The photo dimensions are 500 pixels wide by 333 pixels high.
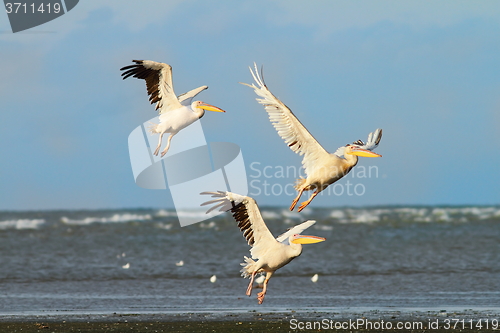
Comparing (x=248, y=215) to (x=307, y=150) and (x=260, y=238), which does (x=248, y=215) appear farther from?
(x=307, y=150)

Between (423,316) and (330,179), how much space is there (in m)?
3.93

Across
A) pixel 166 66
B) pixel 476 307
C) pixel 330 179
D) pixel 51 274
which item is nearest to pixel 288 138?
pixel 330 179

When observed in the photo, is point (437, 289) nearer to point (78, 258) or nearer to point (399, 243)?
point (399, 243)

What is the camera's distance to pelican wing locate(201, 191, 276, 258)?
9141 millimetres

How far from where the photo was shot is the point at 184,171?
40.3 feet

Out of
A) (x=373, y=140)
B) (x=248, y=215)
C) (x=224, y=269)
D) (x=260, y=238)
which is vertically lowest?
(x=224, y=269)

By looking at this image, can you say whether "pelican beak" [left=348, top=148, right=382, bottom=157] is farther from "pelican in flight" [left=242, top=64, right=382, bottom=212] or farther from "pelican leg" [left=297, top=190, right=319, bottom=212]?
"pelican leg" [left=297, top=190, right=319, bottom=212]

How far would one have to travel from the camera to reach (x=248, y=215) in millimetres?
9344

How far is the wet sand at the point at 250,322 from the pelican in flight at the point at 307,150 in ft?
8.70

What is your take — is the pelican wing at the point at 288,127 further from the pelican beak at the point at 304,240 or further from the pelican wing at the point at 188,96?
the pelican wing at the point at 188,96

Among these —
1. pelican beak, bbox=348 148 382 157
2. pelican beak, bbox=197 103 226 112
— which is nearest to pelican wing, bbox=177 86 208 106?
pelican beak, bbox=197 103 226 112

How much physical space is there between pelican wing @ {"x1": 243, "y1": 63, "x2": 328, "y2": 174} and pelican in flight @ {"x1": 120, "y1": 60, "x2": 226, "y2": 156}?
127 centimetres

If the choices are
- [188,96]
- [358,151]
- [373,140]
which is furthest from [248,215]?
[188,96]

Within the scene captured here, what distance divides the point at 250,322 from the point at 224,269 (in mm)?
7282
